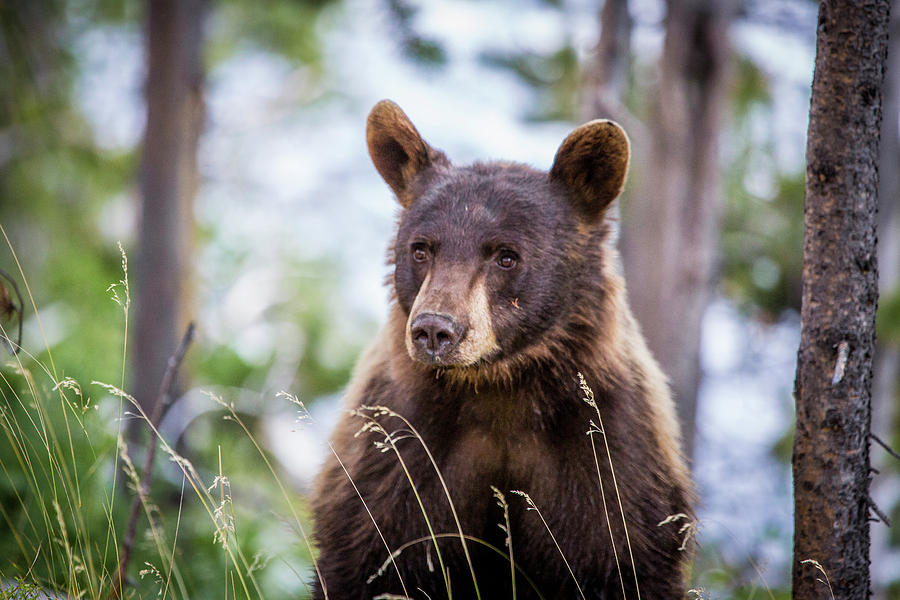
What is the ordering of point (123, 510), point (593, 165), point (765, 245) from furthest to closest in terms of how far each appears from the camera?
point (765, 245), point (123, 510), point (593, 165)

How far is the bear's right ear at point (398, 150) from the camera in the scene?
3666 millimetres

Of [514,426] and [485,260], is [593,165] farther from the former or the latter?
[514,426]

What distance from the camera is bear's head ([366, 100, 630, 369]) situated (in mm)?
3033

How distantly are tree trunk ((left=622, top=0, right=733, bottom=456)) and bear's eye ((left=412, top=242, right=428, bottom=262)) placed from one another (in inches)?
164

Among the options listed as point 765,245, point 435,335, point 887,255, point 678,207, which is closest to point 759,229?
point 765,245

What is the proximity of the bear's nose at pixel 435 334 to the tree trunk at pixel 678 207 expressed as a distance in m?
4.49

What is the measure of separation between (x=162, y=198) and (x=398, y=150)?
403cm

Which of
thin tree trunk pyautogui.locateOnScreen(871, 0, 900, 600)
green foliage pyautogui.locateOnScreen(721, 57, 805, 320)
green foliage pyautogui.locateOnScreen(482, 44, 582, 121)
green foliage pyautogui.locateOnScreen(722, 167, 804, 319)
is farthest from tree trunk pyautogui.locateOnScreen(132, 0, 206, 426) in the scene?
green foliage pyautogui.locateOnScreen(722, 167, 804, 319)

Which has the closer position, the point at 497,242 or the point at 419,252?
the point at 497,242

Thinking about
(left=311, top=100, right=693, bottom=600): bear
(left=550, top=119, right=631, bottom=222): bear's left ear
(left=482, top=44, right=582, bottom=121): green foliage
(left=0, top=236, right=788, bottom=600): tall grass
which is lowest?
(left=0, top=236, right=788, bottom=600): tall grass

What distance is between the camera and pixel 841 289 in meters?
2.84

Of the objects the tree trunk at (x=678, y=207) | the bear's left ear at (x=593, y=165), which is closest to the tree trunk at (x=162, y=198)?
the tree trunk at (x=678, y=207)

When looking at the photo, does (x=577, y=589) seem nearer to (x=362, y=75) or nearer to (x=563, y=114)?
(x=563, y=114)

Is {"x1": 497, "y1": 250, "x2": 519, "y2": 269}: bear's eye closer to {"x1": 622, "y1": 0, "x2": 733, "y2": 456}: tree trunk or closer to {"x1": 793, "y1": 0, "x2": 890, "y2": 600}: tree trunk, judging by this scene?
{"x1": 793, "y1": 0, "x2": 890, "y2": 600}: tree trunk
